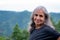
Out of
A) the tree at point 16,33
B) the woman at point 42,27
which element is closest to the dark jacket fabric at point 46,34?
the woman at point 42,27

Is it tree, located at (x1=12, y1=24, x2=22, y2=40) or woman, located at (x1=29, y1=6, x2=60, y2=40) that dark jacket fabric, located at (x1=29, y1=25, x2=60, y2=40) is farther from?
tree, located at (x1=12, y1=24, x2=22, y2=40)

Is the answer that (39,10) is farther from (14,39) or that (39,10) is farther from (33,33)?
(14,39)

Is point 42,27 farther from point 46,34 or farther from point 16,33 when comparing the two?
point 16,33

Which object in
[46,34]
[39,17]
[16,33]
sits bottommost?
[16,33]

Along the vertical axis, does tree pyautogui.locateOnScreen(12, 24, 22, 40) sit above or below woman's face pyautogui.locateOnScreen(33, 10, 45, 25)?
below

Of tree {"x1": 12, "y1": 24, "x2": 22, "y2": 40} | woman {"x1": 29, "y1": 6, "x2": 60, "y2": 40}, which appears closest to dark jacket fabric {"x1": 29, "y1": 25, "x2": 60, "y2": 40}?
woman {"x1": 29, "y1": 6, "x2": 60, "y2": 40}

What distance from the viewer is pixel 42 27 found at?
3.37m

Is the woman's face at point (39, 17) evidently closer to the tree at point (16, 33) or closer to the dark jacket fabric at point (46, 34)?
the dark jacket fabric at point (46, 34)

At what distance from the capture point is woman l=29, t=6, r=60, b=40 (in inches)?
130

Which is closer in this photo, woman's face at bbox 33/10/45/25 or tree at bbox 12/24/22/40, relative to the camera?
woman's face at bbox 33/10/45/25

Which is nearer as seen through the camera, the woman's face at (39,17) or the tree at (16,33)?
the woman's face at (39,17)

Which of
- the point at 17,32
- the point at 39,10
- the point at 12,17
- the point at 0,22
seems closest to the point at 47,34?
the point at 39,10

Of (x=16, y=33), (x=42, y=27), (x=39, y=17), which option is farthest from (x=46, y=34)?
(x=16, y=33)

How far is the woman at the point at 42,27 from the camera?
3.29m
